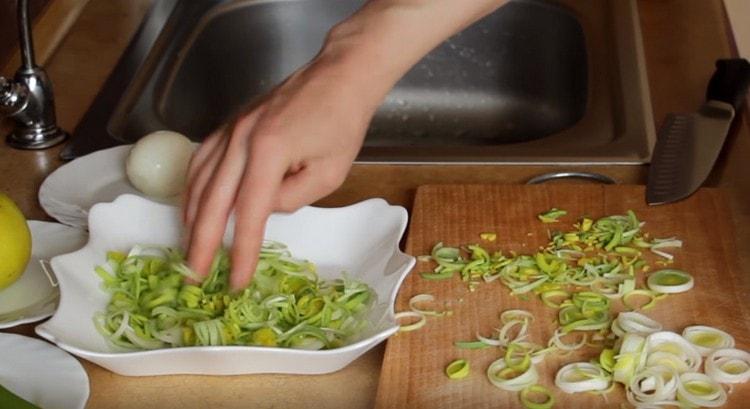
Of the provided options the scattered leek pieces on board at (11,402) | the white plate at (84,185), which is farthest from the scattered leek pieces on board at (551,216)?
the scattered leek pieces on board at (11,402)

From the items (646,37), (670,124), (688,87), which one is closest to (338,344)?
(670,124)

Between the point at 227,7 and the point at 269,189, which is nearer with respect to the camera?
the point at 269,189

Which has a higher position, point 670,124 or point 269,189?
point 269,189

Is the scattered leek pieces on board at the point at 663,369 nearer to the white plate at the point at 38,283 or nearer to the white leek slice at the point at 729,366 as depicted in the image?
the white leek slice at the point at 729,366

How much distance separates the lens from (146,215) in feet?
3.77

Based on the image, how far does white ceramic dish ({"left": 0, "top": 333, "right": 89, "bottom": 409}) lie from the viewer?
0.95m

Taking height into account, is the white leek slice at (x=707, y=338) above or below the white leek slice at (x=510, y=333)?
above

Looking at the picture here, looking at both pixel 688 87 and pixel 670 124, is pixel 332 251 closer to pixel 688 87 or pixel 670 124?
pixel 670 124

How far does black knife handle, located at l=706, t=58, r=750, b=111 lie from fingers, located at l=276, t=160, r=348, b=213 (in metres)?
0.66

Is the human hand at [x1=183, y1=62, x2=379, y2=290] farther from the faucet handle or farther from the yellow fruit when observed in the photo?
the faucet handle

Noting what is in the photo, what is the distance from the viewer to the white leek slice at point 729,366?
948 millimetres

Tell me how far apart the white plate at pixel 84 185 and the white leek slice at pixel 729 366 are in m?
0.63

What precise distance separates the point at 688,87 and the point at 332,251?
0.61m

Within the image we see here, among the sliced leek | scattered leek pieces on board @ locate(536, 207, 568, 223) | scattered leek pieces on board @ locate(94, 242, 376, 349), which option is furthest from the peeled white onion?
the sliced leek
